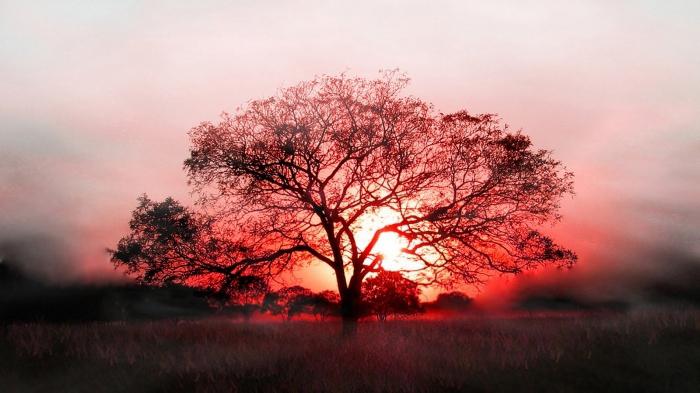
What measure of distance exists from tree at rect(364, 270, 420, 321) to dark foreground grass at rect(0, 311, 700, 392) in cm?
394

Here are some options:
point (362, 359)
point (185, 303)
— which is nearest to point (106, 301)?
point (185, 303)

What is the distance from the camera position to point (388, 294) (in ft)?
90.8

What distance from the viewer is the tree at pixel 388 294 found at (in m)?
24.6

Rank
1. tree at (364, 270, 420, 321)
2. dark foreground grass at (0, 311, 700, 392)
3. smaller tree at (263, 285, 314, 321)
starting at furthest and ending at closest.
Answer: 1. smaller tree at (263, 285, 314, 321)
2. tree at (364, 270, 420, 321)
3. dark foreground grass at (0, 311, 700, 392)

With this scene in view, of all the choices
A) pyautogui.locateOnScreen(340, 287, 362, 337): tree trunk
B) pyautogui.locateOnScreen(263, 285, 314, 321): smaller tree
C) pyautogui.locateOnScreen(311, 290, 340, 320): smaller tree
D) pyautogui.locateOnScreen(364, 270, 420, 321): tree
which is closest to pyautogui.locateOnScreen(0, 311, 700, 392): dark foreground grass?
pyautogui.locateOnScreen(340, 287, 362, 337): tree trunk

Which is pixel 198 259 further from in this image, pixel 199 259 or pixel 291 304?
pixel 291 304

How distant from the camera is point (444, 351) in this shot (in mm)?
17188

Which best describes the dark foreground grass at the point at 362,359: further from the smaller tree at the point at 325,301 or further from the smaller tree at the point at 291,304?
the smaller tree at the point at 291,304

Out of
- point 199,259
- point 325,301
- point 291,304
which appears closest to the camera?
point 199,259

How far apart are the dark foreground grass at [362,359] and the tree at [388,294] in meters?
3.94

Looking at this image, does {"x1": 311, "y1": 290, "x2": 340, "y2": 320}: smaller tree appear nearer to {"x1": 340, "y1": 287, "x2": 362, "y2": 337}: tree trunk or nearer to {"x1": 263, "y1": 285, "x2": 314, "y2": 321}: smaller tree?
{"x1": 263, "y1": 285, "x2": 314, "y2": 321}: smaller tree

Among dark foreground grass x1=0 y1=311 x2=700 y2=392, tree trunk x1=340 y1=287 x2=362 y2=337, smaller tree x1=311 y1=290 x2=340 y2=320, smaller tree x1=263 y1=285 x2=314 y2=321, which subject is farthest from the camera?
smaller tree x1=263 y1=285 x2=314 y2=321

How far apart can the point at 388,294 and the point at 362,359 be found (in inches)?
458

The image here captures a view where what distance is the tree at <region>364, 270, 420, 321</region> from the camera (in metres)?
24.6
